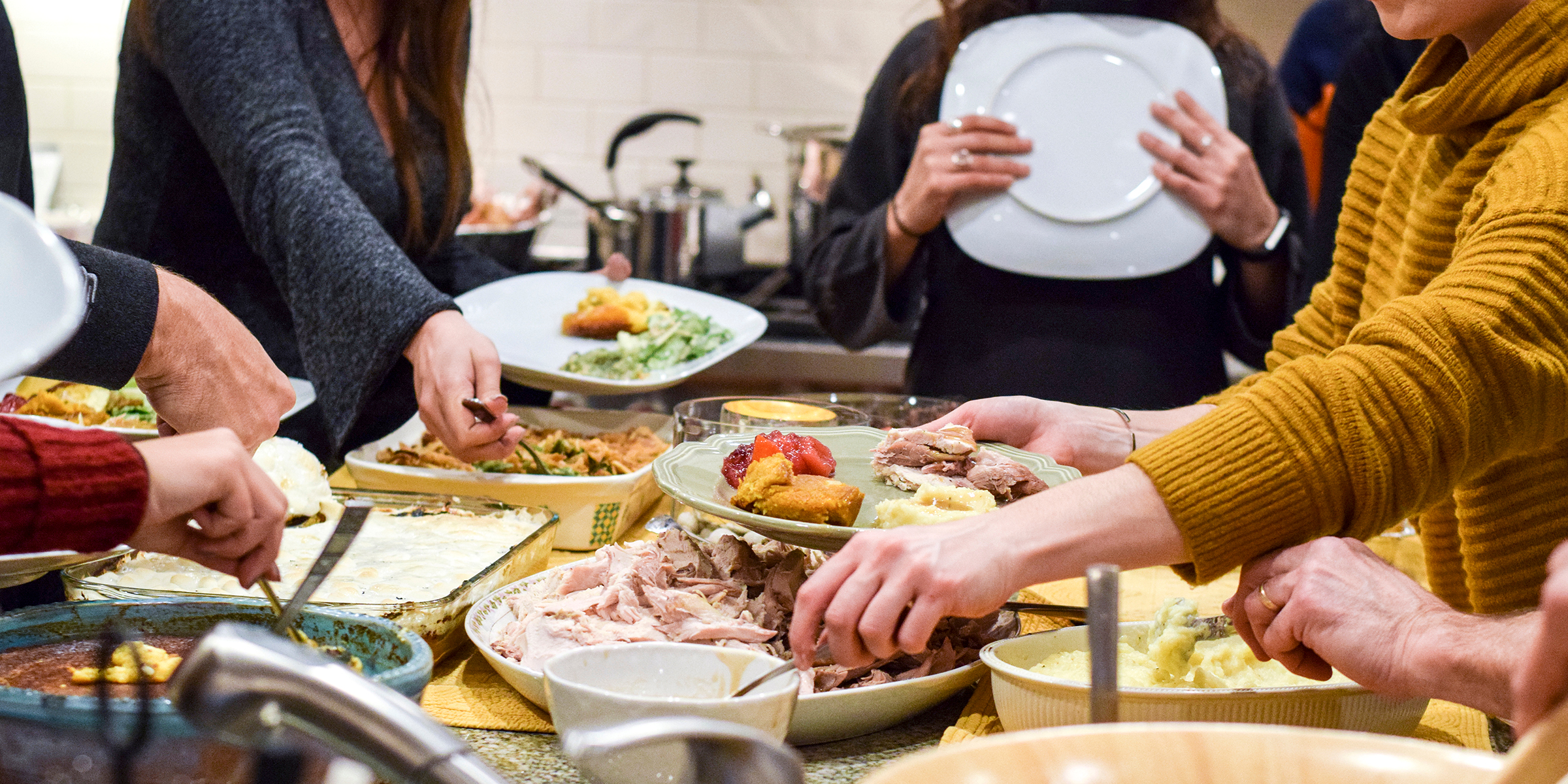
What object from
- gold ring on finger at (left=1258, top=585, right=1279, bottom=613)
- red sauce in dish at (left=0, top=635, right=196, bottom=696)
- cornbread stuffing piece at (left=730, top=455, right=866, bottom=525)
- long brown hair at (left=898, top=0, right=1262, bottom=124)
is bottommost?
red sauce in dish at (left=0, top=635, right=196, bottom=696)

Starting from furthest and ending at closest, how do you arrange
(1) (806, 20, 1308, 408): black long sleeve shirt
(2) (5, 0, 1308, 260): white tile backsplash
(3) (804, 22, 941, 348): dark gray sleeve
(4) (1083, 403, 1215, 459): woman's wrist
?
1. (2) (5, 0, 1308, 260): white tile backsplash
2. (3) (804, 22, 941, 348): dark gray sleeve
3. (1) (806, 20, 1308, 408): black long sleeve shirt
4. (4) (1083, 403, 1215, 459): woman's wrist

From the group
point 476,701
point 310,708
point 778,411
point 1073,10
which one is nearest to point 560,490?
point 778,411

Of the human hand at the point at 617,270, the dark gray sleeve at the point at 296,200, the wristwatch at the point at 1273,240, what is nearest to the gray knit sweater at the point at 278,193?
the dark gray sleeve at the point at 296,200

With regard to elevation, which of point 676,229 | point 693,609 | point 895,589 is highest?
point 895,589

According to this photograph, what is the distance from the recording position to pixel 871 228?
6.73ft

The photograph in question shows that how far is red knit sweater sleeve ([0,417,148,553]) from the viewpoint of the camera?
728 mm

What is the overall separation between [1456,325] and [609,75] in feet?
10.9

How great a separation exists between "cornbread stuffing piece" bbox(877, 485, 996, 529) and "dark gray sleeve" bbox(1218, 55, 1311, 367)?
3.89 ft

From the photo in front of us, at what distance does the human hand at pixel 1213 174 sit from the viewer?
6.17 ft

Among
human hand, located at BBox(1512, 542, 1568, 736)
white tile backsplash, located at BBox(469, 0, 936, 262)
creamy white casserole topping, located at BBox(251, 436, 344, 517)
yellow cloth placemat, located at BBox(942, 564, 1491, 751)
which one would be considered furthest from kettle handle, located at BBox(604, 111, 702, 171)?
human hand, located at BBox(1512, 542, 1568, 736)

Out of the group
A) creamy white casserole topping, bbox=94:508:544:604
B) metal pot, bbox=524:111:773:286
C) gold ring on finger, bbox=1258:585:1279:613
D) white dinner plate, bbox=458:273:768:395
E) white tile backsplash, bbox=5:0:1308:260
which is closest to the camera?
gold ring on finger, bbox=1258:585:1279:613

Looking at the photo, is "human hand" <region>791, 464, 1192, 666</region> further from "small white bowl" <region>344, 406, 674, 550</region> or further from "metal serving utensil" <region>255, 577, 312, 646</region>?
"small white bowl" <region>344, 406, 674, 550</region>

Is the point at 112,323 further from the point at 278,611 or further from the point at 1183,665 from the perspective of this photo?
the point at 1183,665

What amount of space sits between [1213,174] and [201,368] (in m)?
1.45
